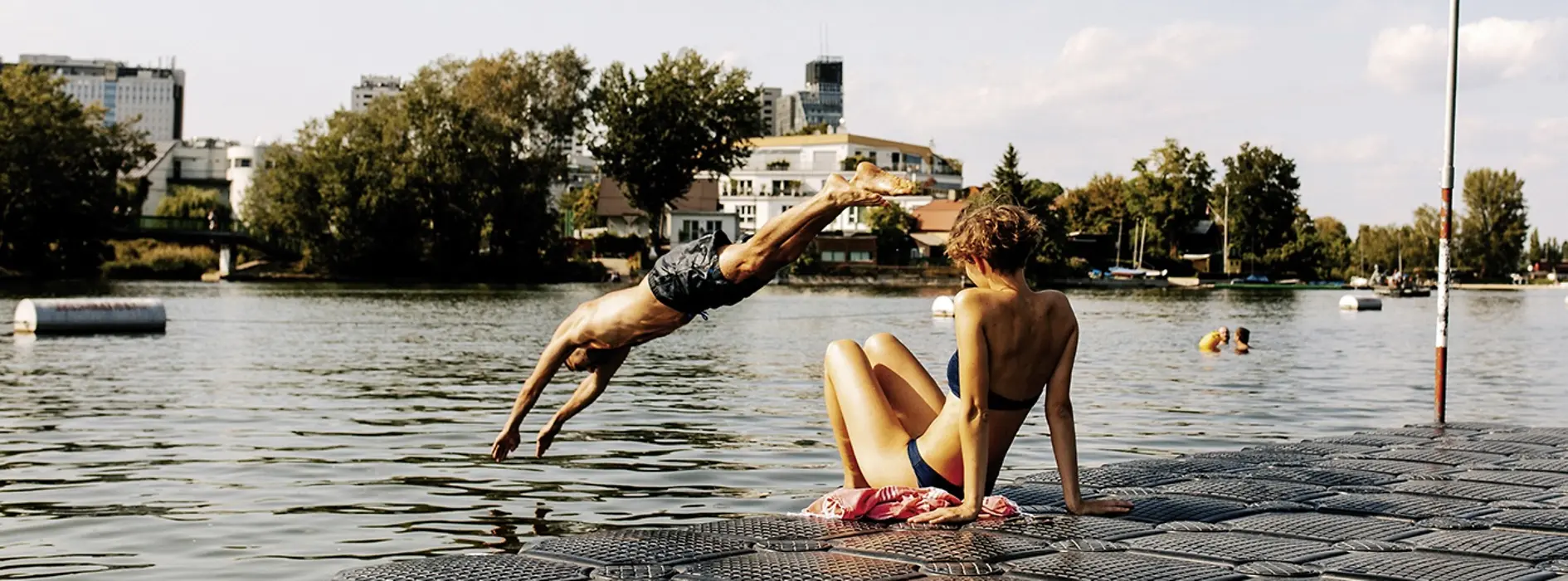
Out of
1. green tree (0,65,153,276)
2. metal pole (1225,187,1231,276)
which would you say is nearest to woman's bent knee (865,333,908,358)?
green tree (0,65,153,276)

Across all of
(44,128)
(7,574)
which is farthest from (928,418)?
(44,128)

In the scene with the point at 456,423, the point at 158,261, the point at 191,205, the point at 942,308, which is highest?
the point at 191,205

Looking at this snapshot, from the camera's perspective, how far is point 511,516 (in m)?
13.1

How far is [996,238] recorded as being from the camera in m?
8.69

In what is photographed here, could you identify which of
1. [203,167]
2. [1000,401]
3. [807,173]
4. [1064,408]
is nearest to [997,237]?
[1000,401]

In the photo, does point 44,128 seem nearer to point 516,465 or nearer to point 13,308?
point 13,308

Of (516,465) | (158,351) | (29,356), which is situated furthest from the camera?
(158,351)

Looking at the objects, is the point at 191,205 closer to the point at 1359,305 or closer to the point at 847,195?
the point at 1359,305

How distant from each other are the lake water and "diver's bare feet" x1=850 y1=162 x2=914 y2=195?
3.80m

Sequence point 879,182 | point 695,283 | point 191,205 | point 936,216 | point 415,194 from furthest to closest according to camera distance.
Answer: point 936,216 < point 191,205 < point 415,194 < point 695,283 < point 879,182

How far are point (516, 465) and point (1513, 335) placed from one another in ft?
152

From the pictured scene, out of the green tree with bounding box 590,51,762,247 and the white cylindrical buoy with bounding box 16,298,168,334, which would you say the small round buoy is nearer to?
the white cylindrical buoy with bounding box 16,298,168,334

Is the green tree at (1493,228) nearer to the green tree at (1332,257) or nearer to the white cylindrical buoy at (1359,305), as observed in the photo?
the green tree at (1332,257)

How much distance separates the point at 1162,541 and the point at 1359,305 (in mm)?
78219
